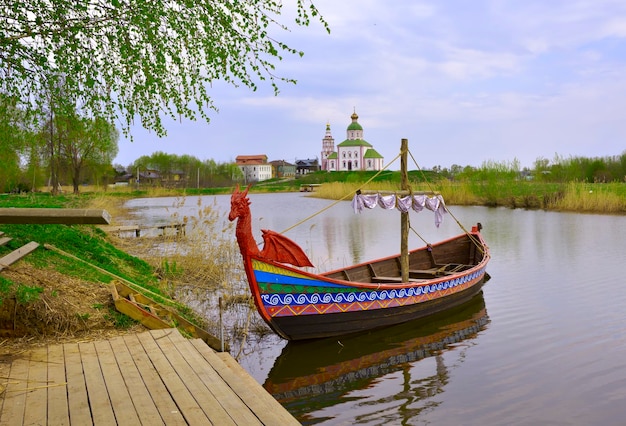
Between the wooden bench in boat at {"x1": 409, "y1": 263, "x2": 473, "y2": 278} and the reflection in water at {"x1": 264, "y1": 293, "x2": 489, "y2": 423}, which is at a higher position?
the wooden bench in boat at {"x1": 409, "y1": 263, "x2": 473, "y2": 278}

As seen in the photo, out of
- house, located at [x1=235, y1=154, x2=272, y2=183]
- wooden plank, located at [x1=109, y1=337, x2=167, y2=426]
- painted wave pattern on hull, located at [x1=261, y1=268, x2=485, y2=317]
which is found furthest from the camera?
house, located at [x1=235, y1=154, x2=272, y2=183]

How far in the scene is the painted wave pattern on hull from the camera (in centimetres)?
870

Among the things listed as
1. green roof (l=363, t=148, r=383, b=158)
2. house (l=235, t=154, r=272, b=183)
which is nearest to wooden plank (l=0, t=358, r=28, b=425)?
green roof (l=363, t=148, r=383, b=158)

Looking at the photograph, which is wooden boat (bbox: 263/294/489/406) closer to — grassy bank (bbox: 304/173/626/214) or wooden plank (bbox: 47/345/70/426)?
wooden plank (bbox: 47/345/70/426)

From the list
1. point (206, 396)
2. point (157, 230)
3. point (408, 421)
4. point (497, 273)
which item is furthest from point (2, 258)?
point (157, 230)

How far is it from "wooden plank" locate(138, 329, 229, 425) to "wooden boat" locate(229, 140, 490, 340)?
8.38 feet

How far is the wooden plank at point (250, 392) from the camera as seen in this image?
3.97 meters

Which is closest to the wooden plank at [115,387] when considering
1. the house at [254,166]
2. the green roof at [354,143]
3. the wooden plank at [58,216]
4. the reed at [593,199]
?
the wooden plank at [58,216]

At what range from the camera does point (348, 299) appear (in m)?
9.44

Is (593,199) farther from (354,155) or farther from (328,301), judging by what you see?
(354,155)

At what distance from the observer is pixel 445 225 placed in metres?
28.1

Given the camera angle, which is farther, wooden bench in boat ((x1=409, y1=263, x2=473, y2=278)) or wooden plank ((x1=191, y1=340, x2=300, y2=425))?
wooden bench in boat ((x1=409, y1=263, x2=473, y2=278))

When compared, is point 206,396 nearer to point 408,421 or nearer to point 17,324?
point 17,324

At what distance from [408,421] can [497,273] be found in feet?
32.5
